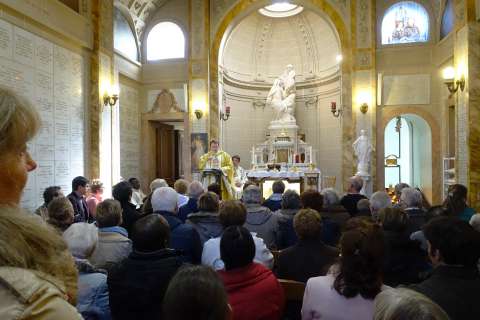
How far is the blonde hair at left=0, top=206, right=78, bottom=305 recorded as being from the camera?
829mm

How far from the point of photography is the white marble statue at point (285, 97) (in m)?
15.5

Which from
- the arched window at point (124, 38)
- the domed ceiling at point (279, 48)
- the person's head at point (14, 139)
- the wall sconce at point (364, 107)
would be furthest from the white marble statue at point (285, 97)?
the person's head at point (14, 139)

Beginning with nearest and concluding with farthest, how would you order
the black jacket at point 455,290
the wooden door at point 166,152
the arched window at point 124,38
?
1. the black jacket at point 455,290
2. the arched window at point 124,38
3. the wooden door at point 166,152

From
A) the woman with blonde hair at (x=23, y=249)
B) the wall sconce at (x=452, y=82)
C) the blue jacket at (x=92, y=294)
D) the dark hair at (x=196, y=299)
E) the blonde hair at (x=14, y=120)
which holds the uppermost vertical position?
the wall sconce at (x=452, y=82)

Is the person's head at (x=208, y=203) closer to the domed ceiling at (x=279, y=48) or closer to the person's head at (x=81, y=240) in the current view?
the person's head at (x=81, y=240)

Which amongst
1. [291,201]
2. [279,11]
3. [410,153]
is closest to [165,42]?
[279,11]

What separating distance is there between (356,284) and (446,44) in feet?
37.6

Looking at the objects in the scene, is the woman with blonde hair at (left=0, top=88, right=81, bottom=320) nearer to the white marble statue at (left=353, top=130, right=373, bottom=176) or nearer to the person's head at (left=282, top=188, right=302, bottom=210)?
the person's head at (left=282, top=188, right=302, bottom=210)

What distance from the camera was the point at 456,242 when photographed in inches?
87.9

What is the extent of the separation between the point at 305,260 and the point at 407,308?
1.99m

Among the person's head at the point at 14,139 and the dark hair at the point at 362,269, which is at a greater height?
the person's head at the point at 14,139

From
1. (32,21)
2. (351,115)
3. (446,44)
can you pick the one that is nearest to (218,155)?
(32,21)

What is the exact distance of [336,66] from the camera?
15.4m

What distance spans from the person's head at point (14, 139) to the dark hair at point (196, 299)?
0.57 m
